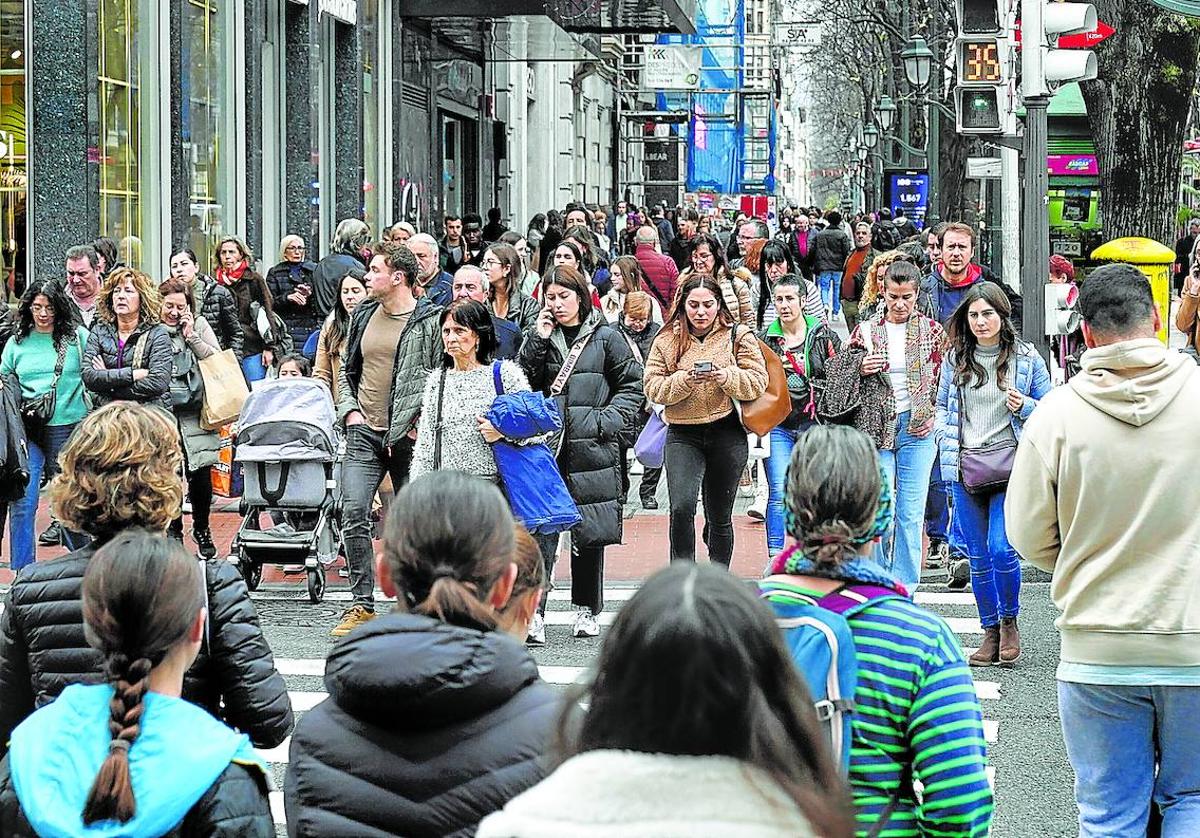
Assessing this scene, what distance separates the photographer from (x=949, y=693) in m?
3.63

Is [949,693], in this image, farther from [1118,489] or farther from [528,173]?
[528,173]

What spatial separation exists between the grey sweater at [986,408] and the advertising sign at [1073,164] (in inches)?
1155

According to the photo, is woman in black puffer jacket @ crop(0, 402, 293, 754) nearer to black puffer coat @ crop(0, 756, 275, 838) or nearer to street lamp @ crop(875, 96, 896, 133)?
black puffer coat @ crop(0, 756, 275, 838)

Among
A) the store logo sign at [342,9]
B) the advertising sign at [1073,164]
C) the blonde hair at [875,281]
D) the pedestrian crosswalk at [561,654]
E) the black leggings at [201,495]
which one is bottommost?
the pedestrian crosswalk at [561,654]

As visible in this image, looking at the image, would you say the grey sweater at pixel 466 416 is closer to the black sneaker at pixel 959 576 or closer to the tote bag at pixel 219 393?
the tote bag at pixel 219 393

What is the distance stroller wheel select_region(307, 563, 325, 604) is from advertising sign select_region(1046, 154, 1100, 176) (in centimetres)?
2872

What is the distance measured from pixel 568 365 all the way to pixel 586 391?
0.17 m

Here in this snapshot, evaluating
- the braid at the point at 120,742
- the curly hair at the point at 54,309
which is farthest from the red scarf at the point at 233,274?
the braid at the point at 120,742

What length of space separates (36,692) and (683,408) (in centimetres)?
609

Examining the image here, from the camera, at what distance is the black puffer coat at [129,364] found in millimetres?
11133

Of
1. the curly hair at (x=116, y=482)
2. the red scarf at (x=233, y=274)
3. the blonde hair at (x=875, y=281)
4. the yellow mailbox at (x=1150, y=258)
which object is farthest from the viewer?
the yellow mailbox at (x=1150, y=258)

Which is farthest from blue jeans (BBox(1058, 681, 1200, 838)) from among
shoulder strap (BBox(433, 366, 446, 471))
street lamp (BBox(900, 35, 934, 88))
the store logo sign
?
street lamp (BBox(900, 35, 934, 88))

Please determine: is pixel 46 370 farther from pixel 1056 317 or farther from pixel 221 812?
pixel 221 812

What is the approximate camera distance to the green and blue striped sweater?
360 cm
